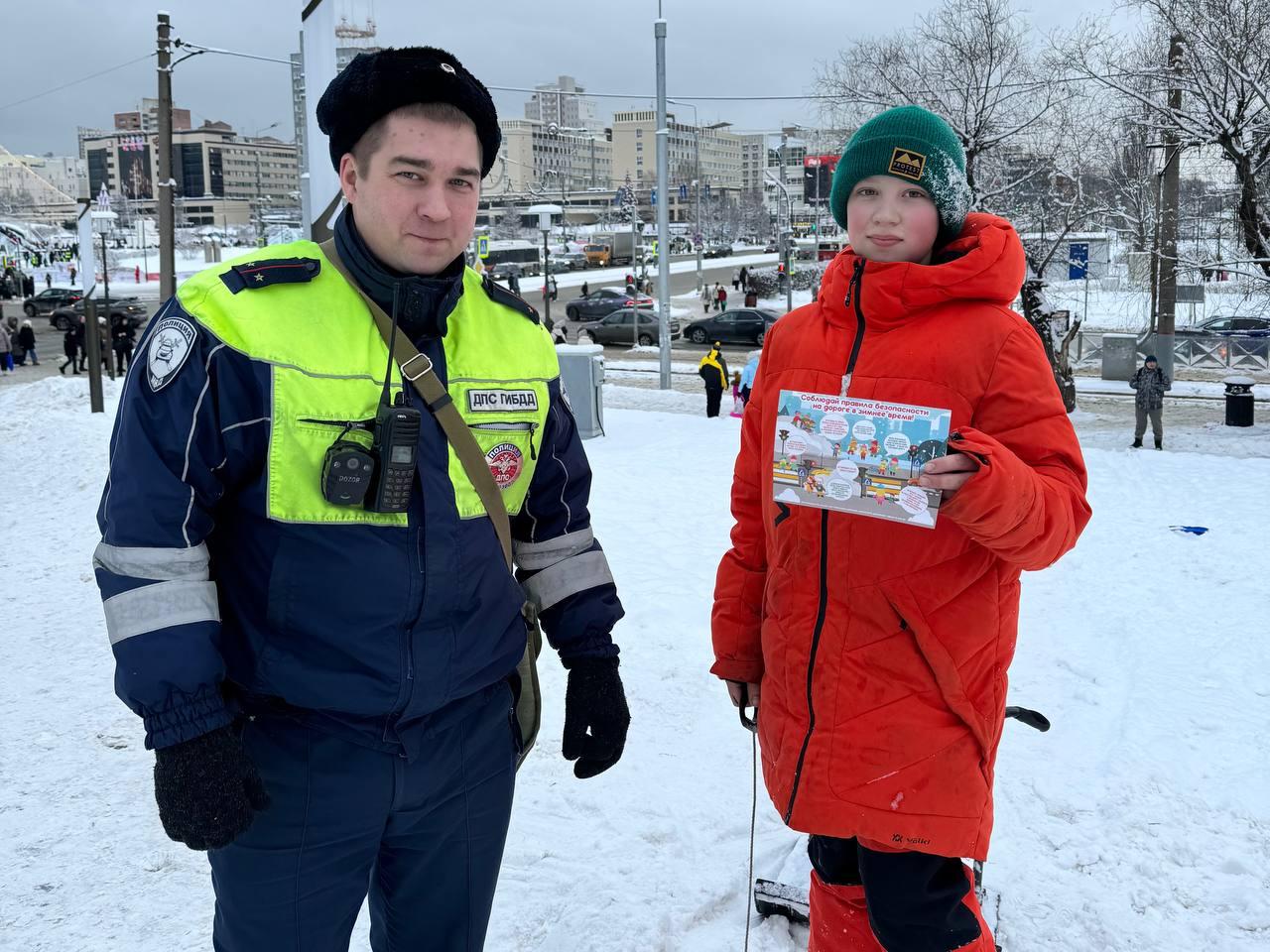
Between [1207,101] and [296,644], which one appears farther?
[1207,101]

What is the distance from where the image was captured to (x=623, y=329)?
33219 mm

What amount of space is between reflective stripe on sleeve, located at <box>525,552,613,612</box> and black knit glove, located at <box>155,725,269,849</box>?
2.53ft

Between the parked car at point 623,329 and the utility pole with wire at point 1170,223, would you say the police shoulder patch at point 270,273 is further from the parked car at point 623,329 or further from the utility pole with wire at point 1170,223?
the parked car at point 623,329

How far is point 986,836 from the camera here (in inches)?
87.9

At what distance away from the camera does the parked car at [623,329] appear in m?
33.2

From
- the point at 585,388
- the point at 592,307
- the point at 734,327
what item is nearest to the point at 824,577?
the point at 585,388

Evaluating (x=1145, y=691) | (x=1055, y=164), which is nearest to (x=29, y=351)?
(x=1055, y=164)

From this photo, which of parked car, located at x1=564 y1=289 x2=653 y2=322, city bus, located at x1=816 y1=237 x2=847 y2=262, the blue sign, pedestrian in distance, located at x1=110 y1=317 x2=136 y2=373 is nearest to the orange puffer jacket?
the blue sign

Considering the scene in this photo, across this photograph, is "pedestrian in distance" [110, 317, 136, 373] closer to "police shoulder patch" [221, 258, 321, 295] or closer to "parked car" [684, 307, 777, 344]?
"parked car" [684, 307, 777, 344]

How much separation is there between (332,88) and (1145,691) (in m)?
4.86

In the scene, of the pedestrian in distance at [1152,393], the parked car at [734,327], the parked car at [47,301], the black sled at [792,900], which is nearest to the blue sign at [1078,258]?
the pedestrian in distance at [1152,393]

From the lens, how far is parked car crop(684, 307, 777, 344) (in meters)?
31.2

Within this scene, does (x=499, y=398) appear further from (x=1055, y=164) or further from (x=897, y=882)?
(x=1055, y=164)

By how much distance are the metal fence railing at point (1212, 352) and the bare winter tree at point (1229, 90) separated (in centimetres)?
1007
